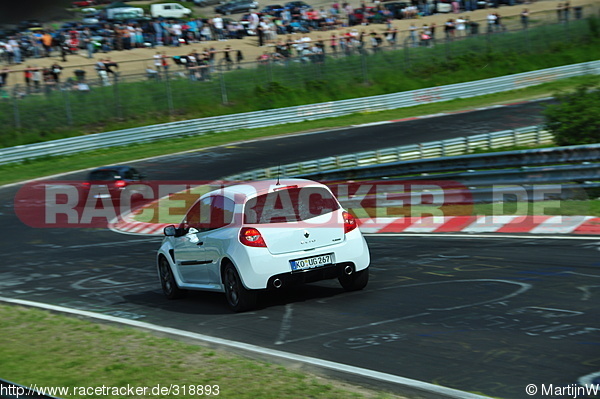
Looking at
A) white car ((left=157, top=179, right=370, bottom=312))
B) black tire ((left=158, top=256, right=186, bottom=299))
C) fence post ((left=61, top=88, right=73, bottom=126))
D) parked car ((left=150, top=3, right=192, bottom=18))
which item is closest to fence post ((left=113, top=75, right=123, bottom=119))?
fence post ((left=61, top=88, right=73, bottom=126))

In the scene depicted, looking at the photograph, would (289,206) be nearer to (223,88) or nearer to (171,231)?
(171,231)

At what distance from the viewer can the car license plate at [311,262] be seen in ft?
27.7

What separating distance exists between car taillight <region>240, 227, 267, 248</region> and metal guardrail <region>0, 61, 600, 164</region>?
2646 cm

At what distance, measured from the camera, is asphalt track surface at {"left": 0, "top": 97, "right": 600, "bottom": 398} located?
586cm

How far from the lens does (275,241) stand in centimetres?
841

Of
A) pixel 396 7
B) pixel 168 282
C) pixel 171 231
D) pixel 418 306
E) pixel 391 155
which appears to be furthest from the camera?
pixel 396 7

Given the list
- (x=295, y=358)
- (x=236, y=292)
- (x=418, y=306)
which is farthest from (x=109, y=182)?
(x=295, y=358)

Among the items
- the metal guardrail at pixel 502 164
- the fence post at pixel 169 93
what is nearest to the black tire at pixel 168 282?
the metal guardrail at pixel 502 164

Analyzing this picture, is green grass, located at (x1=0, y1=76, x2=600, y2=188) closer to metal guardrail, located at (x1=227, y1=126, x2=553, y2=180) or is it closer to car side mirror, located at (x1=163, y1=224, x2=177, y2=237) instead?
metal guardrail, located at (x1=227, y1=126, x2=553, y2=180)

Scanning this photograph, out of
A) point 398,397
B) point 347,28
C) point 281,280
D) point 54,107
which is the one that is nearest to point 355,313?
point 281,280

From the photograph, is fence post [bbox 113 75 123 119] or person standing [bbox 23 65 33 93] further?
fence post [bbox 113 75 123 119]

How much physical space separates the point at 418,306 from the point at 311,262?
1.26 meters

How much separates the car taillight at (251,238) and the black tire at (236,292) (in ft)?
1.24

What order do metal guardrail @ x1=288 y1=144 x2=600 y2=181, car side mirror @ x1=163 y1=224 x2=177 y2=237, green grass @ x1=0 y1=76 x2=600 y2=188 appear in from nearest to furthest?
car side mirror @ x1=163 y1=224 x2=177 y2=237
metal guardrail @ x1=288 y1=144 x2=600 y2=181
green grass @ x1=0 y1=76 x2=600 y2=188
